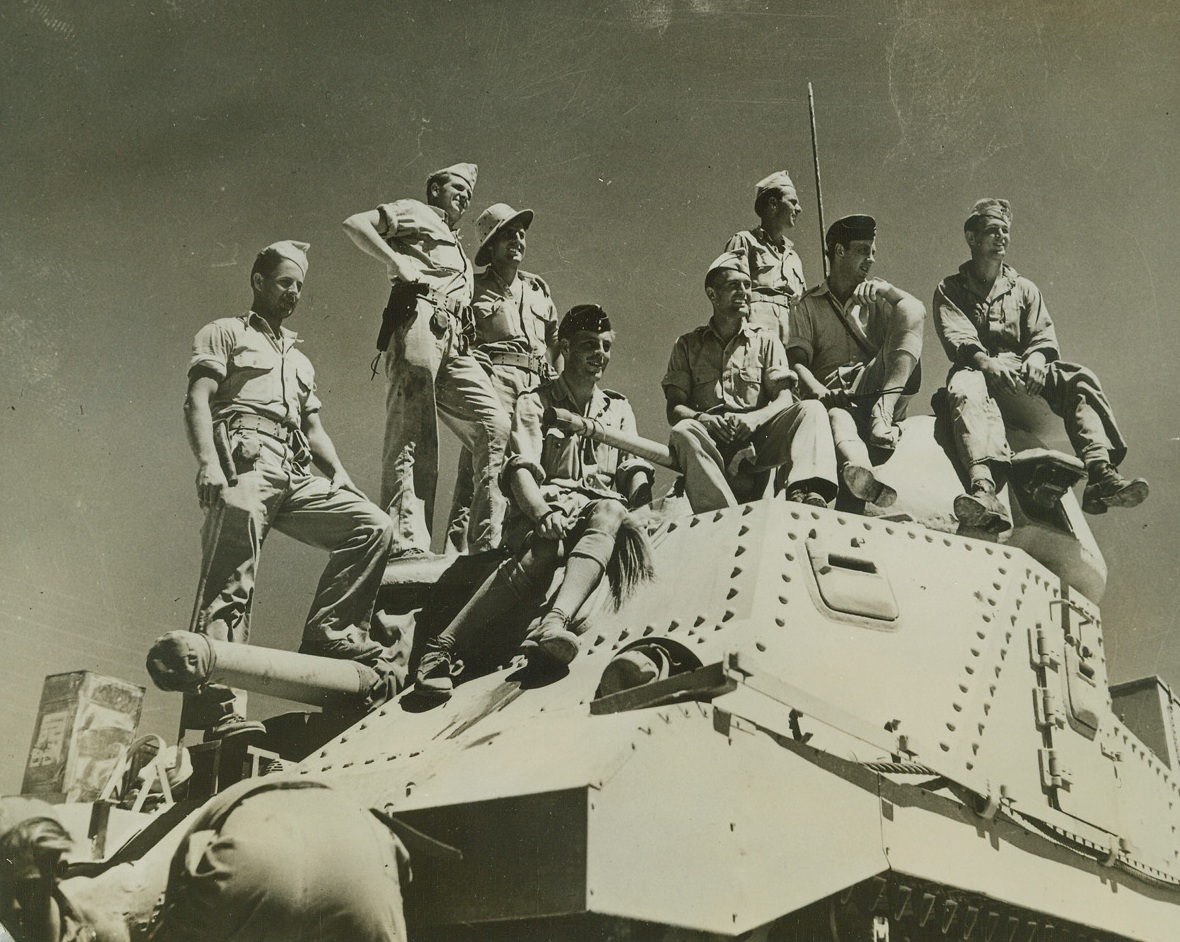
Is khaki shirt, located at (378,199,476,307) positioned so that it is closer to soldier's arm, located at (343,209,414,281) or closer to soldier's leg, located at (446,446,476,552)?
soldier's arm, located at (343,209,414,281)

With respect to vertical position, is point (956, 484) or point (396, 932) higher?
point (956, 484)

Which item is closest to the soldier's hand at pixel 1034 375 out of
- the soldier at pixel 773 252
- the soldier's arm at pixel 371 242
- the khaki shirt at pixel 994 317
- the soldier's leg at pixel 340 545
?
the khaki shirt at pixel 994 317

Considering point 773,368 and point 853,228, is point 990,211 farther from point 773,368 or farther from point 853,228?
point 773,368

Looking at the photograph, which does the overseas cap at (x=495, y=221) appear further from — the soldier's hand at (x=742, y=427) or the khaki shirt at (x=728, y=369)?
the soldier's hand at (x=742, y=427)

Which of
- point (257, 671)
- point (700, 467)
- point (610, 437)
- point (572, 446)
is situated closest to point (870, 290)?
point (610, 437)

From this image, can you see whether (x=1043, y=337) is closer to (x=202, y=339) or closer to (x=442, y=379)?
(x=442, y=379)

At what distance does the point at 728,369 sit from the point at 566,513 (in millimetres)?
1711

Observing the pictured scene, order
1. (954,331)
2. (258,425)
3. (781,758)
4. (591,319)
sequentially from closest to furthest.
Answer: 1. (781,758)
2. (258,425)
3. (591,319)
4. (954,331)

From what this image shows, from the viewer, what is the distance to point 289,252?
818 cm

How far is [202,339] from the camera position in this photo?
781 centimetres

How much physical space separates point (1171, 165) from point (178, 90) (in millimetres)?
7754

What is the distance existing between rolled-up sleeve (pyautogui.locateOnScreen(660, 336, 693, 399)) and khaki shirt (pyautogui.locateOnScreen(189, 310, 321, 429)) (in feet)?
7.33

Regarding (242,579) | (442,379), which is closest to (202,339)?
(242,579)

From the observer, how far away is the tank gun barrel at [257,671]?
6.45 m
